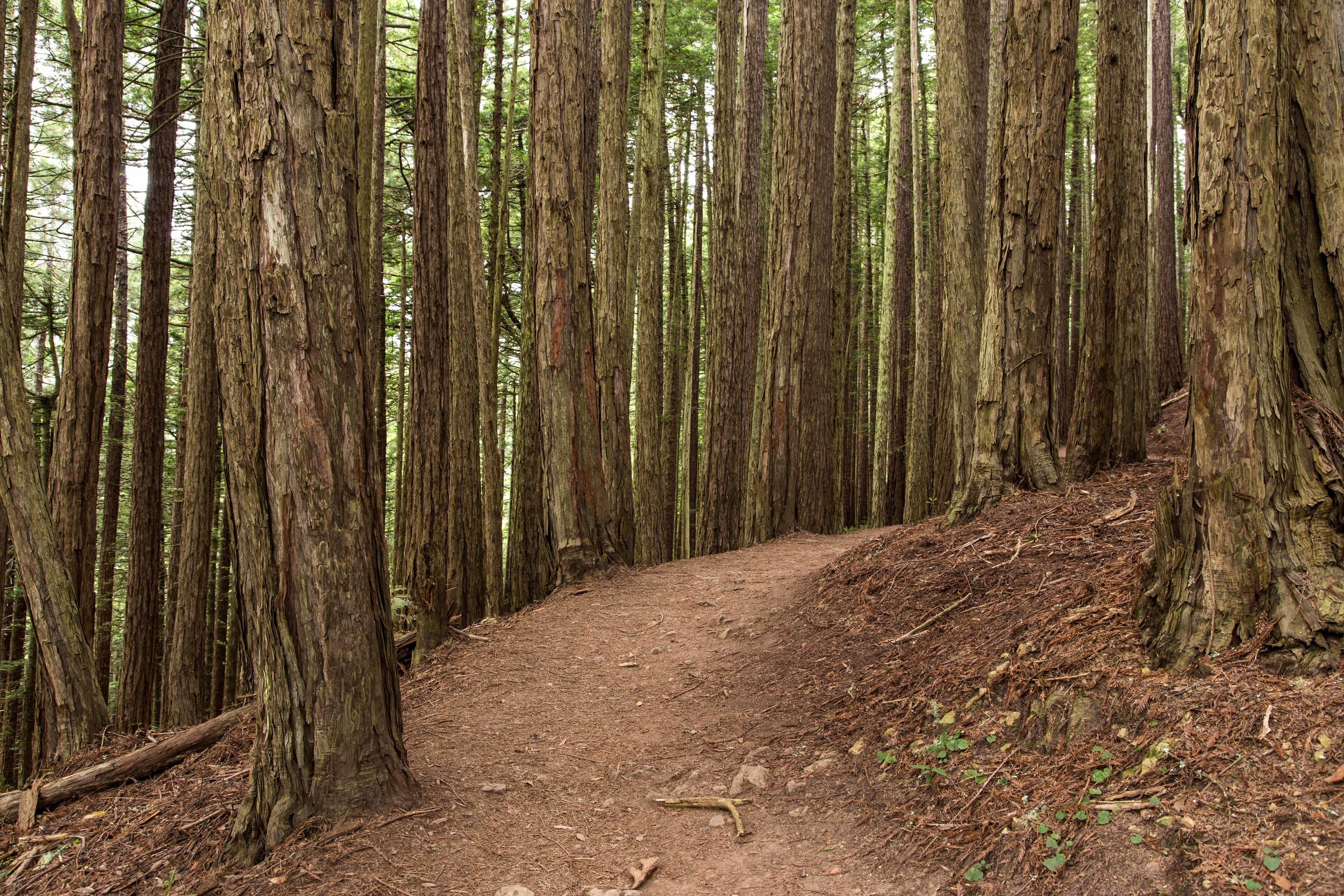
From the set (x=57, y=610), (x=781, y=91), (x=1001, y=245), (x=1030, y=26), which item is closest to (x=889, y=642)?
(x=1001, y=245)

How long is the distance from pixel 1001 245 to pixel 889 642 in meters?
3.01

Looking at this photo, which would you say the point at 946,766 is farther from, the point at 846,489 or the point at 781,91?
the point at 846,489

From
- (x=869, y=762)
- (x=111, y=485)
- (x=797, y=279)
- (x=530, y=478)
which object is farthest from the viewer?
(x=111, y=485)

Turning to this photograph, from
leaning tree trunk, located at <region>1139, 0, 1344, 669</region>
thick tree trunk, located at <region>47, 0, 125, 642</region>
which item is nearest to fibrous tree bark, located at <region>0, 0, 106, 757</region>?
thick tree trunk, located at <region>47, 0, 125, 642</region>

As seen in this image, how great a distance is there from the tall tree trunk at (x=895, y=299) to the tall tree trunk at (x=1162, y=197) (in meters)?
3.84

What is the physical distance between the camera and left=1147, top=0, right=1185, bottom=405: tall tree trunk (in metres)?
13.5

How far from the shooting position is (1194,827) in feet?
8.25

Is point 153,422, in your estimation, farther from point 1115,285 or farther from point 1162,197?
point 1162,197

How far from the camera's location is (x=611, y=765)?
4.53m

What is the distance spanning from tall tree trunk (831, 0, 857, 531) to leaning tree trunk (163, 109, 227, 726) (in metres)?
7.80

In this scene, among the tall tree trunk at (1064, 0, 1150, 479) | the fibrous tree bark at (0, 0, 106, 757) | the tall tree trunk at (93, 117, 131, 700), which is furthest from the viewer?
the tall tree trunk at (93, 117, 131, 700)

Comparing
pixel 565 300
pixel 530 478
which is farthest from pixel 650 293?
pixel 530 478

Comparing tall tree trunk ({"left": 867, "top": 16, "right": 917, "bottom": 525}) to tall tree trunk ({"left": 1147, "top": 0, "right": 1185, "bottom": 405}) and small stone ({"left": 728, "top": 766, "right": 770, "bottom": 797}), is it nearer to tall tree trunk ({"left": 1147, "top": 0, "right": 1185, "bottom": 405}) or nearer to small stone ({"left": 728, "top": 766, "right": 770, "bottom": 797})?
tall tree trunk ({"left": 1147, "top": 0, "right": 1185, "bottom": 405})

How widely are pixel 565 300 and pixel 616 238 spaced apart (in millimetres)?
1216
